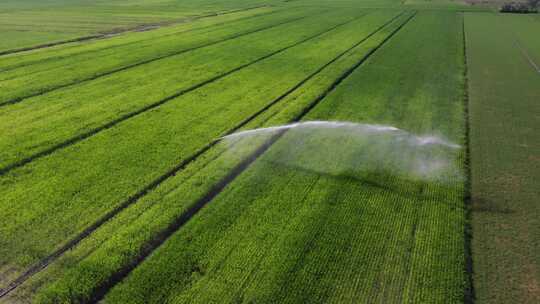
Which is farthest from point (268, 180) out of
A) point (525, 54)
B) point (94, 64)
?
point (525, 54)

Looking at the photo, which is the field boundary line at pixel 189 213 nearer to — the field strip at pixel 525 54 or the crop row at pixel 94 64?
the crop row at pixel 94 64

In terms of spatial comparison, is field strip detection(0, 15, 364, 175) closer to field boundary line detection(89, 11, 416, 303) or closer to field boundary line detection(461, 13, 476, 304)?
field boundary line detection(89, 11, 416, 303)

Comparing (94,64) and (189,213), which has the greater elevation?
(94,64)

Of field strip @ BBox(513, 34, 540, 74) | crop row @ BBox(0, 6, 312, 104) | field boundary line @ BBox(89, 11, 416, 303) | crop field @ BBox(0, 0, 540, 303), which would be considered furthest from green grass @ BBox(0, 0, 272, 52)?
field strip @ BBox(513, 34, 540, 74)

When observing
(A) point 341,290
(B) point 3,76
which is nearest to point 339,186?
(A) point 341,290

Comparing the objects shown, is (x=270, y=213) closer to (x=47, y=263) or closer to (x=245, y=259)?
(x=245, y=259)

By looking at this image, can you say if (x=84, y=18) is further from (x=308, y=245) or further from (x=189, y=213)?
(x=308, y=245)
